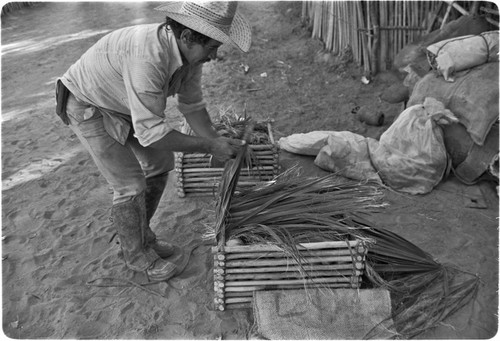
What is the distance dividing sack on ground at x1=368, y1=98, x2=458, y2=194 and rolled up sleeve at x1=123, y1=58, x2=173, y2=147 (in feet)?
7.30

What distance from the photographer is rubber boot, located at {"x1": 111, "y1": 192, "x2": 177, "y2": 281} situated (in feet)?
9.12

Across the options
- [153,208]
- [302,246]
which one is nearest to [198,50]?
[302,246]

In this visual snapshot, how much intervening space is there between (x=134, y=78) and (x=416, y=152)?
2496mm

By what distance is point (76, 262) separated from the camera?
314cm

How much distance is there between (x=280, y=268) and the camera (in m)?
2.56

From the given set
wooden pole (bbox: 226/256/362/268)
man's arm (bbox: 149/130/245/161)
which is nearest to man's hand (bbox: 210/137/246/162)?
man's arm (bbox: 149/130/245/161)

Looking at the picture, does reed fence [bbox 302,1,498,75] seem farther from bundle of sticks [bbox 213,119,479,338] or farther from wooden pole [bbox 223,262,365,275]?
wooden pole [bbox 223,262,365,275]

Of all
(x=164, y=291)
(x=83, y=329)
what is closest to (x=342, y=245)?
(x=164, y=291)

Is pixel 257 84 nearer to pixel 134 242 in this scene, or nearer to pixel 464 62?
pixel 464 62

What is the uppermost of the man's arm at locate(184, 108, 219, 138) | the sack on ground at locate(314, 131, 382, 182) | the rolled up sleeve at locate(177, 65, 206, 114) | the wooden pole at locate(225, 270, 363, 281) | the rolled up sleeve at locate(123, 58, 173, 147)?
the rolled up sleeve at locate(123, 58, 173, 147)

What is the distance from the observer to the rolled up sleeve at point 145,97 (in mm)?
2250

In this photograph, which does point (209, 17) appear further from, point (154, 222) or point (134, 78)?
point (154, 222)

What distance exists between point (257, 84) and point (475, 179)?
3068mm

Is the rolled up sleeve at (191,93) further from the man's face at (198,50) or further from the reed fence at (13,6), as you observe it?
the reed fence at (13,6)
